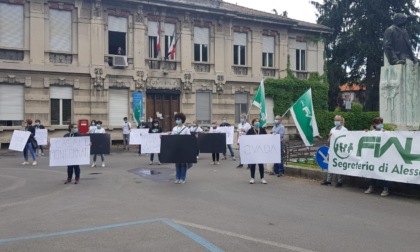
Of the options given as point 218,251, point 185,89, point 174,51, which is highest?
point 174,51

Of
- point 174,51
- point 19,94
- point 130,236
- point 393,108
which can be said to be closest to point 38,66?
point 19,94

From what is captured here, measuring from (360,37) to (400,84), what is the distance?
2684cm

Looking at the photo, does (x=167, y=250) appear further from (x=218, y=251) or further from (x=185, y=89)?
(x=185, y=89)

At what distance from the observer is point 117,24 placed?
27594 millimetres

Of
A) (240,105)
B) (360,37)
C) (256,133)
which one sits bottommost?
(256,133)

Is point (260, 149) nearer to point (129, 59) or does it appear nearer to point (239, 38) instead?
point (129, 59)

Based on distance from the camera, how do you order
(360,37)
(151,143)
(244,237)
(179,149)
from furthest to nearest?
(360,37), (151,143), (179,149), (244,237)

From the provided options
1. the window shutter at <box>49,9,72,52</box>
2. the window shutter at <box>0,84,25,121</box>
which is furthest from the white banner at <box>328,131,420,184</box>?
the window shutter at <box>49,9,72,52</box>

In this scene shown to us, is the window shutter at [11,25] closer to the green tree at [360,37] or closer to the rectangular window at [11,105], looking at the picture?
the rectangular window at [11,105]

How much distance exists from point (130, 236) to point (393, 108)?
1187cm

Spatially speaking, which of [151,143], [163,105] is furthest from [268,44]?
[151,143]

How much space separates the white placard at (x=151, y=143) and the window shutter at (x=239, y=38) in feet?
52.4

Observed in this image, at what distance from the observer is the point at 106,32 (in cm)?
2706

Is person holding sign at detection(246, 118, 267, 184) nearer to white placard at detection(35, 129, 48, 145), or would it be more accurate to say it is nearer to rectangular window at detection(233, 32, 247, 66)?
white placard at detection(35, 129, 48, 145)
